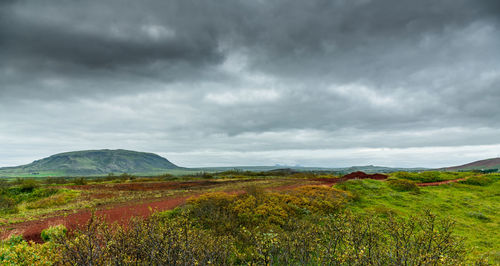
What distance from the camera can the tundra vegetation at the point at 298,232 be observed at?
21.3 ft

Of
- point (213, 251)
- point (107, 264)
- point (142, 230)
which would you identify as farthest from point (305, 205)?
point (107, 264)

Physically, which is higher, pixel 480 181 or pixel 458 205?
pixel 480 181

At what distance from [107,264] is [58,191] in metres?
40.5

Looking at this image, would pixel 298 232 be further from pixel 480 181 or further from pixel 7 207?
pixel 7 207

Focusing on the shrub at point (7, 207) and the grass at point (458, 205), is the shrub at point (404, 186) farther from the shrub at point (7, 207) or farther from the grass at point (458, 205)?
the shrub at point (7, 207)

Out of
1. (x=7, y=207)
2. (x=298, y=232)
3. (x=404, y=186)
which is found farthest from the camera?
(x=7, y=207)

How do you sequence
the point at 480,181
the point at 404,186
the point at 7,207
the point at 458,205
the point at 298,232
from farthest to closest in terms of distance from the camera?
the point at 480,181 → the point at 7,207 → the point at 404,186 → the point at 458,205 → the point at 298,232

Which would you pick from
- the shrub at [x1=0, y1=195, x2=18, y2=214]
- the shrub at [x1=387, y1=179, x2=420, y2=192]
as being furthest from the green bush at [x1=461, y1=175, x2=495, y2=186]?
the shrub at [x1=0, y1=195, x2=18, y2=214]

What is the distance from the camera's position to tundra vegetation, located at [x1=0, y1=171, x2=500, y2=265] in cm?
649

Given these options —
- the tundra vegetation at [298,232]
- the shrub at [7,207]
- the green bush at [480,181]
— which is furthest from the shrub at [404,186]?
the shrub at [7,207]

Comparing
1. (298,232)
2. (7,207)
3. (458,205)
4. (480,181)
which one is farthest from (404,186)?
(7,207)

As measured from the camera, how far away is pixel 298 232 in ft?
26.3

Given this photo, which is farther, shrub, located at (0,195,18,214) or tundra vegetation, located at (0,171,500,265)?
shrub, located at (0,195,18,214)

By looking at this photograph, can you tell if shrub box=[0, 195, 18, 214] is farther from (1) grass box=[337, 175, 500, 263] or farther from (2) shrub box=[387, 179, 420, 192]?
(2) shrub box=[387, 179, 420, 192]
